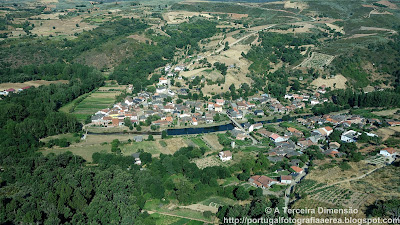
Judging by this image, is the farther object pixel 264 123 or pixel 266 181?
pixel 264 123

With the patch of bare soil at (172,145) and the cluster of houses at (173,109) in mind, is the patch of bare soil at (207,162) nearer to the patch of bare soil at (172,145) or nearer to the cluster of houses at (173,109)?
the patch of bare soil at (172,145)

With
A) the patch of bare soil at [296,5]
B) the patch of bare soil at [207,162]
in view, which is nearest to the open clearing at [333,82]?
the patch of bare soil at [207,162]

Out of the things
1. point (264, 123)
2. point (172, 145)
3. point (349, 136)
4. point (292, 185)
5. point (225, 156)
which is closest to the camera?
point (292, 185)

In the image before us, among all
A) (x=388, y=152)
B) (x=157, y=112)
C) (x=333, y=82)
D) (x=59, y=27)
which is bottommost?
(x=157, y=112)

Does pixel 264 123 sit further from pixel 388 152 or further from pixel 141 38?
pixel 141 38

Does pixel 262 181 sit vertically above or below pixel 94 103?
above

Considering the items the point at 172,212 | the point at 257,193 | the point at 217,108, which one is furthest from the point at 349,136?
the point at 172,212

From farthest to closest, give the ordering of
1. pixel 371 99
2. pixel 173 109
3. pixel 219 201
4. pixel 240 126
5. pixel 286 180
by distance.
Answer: pixel 371 99 < pixel 173 109 < pixel 240 126 < pixel 286 180 < pixel 219 201
